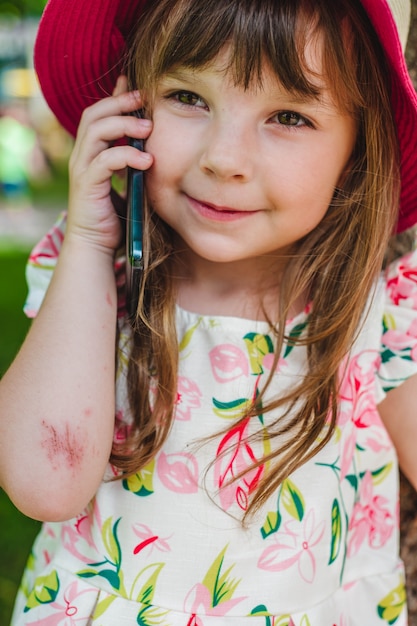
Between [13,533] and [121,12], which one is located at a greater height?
[121,12]

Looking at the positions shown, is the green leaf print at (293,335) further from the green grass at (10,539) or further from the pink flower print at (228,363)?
the green grass at (10,539)

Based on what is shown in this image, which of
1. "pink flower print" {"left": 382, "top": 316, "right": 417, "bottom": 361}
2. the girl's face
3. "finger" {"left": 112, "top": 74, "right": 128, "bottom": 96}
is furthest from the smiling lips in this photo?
"pink flower print" {"left": 382, "top": 316, "right": 417, "bottom": 361}

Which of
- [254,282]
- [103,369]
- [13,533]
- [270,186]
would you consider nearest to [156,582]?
[103,369]

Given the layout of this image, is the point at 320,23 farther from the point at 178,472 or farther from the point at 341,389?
the point at 178,472

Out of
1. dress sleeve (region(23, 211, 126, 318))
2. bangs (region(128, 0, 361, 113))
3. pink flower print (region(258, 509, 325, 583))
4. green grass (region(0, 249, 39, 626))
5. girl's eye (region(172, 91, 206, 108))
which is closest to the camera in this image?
bangs (region(128, 0, 361, 113))

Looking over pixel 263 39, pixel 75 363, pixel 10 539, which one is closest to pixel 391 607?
pixel 75 363

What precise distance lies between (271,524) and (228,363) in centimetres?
35

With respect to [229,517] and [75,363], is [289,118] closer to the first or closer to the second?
[75,363]

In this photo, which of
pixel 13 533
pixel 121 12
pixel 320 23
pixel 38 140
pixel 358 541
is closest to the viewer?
pixel 320 23

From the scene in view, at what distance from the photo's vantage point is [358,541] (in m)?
1.94

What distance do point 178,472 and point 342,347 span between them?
44cm

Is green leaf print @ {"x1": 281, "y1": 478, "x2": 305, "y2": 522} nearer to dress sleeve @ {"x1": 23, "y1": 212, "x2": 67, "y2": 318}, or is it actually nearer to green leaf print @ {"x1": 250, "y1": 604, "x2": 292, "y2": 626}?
green leaf print @ {"x1": 250, "y1": 604, "x2": 292, "y2": 626}

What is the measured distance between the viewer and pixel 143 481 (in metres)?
1.76

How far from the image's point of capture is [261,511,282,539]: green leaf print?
1736 mm
